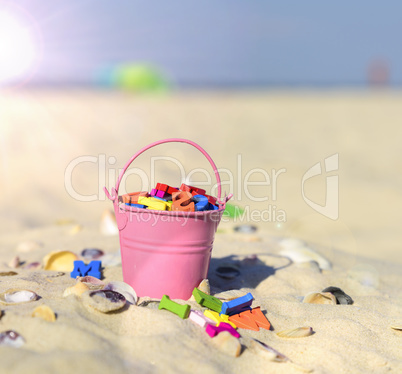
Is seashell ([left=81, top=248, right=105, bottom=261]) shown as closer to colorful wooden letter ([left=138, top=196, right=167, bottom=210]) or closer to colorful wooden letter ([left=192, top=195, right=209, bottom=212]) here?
colorful wooden letter ([left=138, top=196, right=167, bottom=210])

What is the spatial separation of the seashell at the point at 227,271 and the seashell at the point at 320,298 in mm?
527

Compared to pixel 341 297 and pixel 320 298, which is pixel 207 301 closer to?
pixel 320 298

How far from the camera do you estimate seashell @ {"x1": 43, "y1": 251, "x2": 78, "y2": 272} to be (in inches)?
116

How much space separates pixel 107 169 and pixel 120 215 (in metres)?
4.49

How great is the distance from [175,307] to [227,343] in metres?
0.32

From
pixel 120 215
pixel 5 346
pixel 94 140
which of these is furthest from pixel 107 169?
pixel 5 346

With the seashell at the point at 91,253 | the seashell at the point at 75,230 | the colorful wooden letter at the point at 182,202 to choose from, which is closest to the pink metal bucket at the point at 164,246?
the colorful wooden letter at the point at 182,202

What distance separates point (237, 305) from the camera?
2184 mm

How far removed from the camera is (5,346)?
5.41ft

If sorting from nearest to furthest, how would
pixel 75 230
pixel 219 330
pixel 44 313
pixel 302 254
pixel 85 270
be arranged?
pixel 44 313 → pixel 219 330 → pixel 85 270 → pixel 302 254 → pixel 75 230

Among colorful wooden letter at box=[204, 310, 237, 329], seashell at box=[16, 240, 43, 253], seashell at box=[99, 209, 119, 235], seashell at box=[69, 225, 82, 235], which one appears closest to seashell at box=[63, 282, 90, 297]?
colorful wooden letter at box=[204, 310, 237, 329]

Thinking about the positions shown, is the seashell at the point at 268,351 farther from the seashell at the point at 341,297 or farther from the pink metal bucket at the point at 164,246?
the seashell at the point at 341,297

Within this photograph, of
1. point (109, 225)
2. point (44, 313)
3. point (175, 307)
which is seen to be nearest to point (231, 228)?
point (109, 225)

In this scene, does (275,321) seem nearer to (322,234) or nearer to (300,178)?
(322,234)
